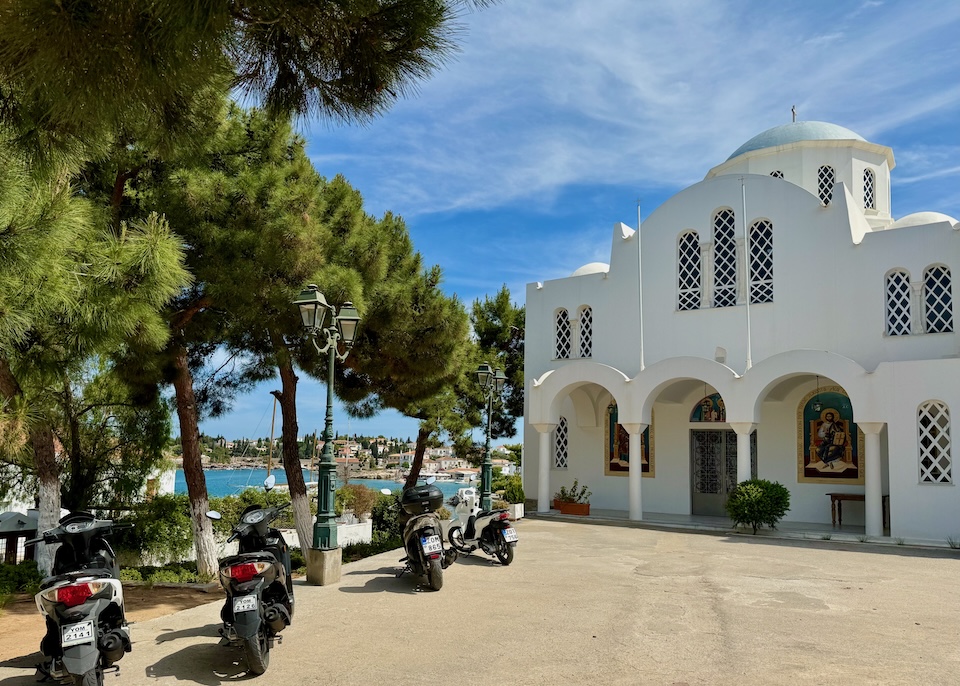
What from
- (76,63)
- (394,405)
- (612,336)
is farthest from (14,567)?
(612,336)

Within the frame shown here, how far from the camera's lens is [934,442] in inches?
481

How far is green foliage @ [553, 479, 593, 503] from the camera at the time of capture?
16.9 meters

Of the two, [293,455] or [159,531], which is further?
[293,455]

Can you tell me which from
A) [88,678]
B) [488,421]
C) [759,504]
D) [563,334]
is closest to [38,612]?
[88,678]

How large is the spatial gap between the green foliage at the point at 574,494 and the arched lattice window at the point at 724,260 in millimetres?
5281

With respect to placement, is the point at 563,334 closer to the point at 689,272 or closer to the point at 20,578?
the point at 689,272

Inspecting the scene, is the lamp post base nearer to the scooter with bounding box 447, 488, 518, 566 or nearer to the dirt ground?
the dirt ground

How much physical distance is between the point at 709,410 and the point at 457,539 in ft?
30.6

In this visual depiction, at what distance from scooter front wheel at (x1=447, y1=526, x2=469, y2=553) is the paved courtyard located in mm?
255

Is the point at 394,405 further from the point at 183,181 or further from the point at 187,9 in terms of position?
the point at 187,9

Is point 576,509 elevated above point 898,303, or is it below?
below

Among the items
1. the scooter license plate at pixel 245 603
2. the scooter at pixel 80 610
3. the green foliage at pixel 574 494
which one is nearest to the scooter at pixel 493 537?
the scooter license plate at pixel 245 603

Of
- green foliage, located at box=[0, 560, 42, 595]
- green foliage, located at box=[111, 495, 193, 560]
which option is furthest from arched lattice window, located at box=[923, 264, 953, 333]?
green foliage, located at box=[0, 560, 42, 595]

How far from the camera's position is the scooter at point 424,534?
7559 millimetres
